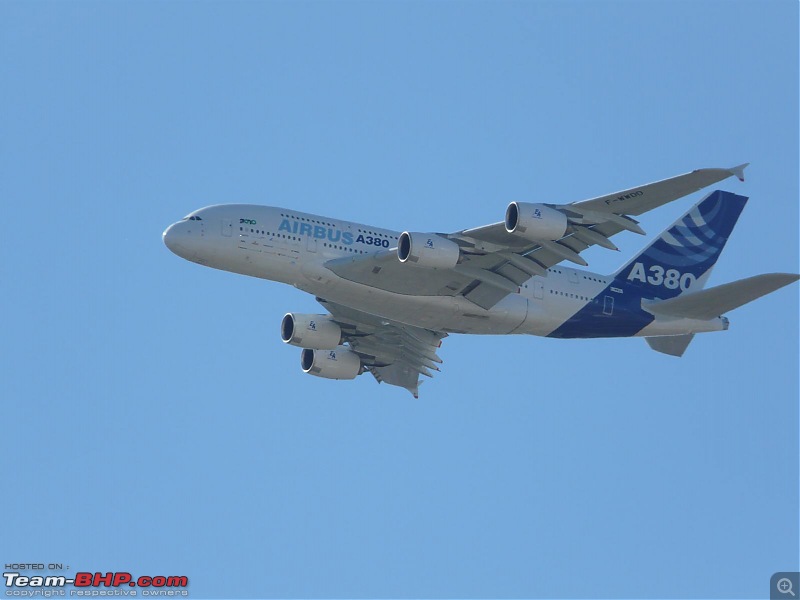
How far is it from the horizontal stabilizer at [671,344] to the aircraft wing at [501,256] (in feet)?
28.5

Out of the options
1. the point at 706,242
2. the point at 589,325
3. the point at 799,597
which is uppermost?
the point at 706,242

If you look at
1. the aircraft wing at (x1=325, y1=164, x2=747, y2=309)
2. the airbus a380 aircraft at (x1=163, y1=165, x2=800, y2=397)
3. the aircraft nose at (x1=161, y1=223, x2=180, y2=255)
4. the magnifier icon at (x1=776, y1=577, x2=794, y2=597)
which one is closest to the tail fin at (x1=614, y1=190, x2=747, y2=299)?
the airbus a380 aircraft at (x1=163, y1=165, x2=800, y2=397)

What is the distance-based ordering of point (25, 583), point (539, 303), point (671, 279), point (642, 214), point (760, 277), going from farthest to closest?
point (671, 279)
point (539, 303)
point (760, 277)
point (642, 214)
point (25, 583)

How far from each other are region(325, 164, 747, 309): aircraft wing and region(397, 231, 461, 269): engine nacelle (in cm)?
61

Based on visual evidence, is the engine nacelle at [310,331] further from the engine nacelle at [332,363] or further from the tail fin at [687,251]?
the tail fin at [687,251]

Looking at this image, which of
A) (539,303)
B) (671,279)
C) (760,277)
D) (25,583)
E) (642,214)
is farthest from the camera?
(671,279)

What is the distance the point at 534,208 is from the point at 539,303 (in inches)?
283

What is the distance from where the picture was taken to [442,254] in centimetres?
4662

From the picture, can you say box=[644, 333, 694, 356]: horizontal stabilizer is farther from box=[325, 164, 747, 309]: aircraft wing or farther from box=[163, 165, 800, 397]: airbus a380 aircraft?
box=[325, 164, 747, 309]: aircraft wing

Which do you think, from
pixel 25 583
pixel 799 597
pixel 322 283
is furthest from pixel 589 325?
pixel 25 583

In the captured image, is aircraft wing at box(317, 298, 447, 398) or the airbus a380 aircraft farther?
aircraft wing at box(317, 298, 447, 398)

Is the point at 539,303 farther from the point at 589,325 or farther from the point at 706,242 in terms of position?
the point at 706,242

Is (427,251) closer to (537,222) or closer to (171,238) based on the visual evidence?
(537,222)

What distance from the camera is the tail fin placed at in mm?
54750
